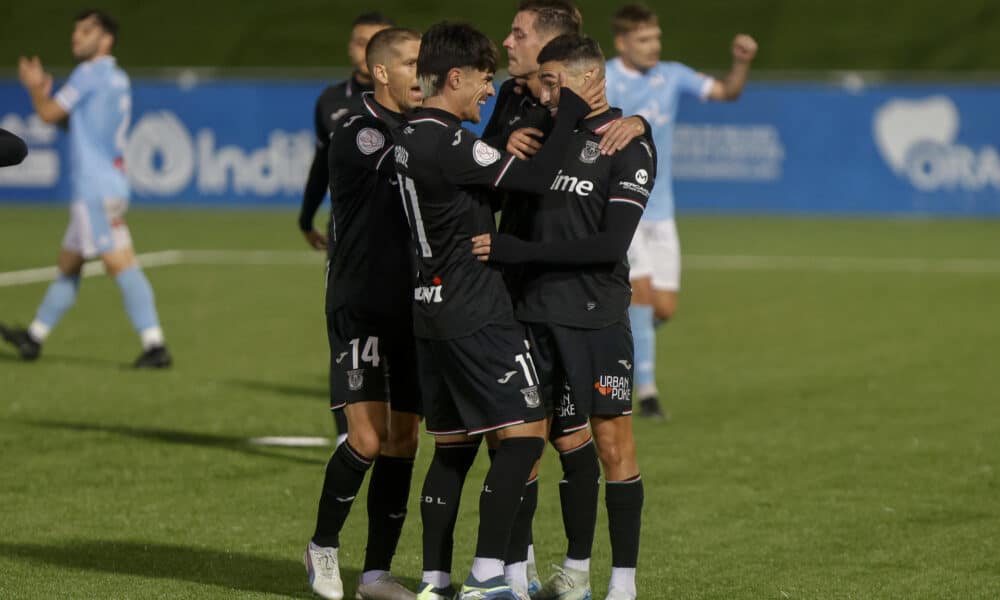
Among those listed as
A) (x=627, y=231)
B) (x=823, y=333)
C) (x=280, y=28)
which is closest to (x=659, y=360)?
(x=823, y=333)

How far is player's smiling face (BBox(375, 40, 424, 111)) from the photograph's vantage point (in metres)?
6.23

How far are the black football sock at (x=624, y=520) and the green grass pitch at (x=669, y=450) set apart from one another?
0.33m

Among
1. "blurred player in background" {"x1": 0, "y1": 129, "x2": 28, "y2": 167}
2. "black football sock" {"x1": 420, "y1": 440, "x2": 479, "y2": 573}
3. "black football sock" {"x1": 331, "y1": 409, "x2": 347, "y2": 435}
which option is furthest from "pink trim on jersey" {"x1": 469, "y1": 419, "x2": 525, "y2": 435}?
"black football sock" {"x1": 331, "y1": 409, "x2": 347, "y2": 435}

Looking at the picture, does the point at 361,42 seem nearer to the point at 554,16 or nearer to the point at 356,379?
the point at 554,16

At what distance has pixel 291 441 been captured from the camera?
30.9 feet

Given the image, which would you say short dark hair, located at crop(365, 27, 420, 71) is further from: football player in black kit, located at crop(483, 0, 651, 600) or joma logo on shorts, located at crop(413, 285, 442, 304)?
joma logo on shorts, located at crop(413, 285, 442, 304)

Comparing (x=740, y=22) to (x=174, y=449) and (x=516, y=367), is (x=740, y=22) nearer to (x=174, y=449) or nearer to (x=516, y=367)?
(x=174, y=449)

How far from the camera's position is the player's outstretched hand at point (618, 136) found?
5.86 meters

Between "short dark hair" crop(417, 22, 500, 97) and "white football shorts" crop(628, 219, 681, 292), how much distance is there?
455 centimetres

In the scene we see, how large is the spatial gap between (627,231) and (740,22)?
2680cm

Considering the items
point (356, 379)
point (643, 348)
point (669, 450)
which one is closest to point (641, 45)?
point (643, 348)

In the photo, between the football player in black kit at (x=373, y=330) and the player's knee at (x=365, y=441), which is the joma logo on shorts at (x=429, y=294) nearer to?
the football player in black kit at (x=373, y=330)

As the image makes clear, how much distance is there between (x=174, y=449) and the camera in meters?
9.15

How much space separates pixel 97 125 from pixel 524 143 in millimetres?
7166
